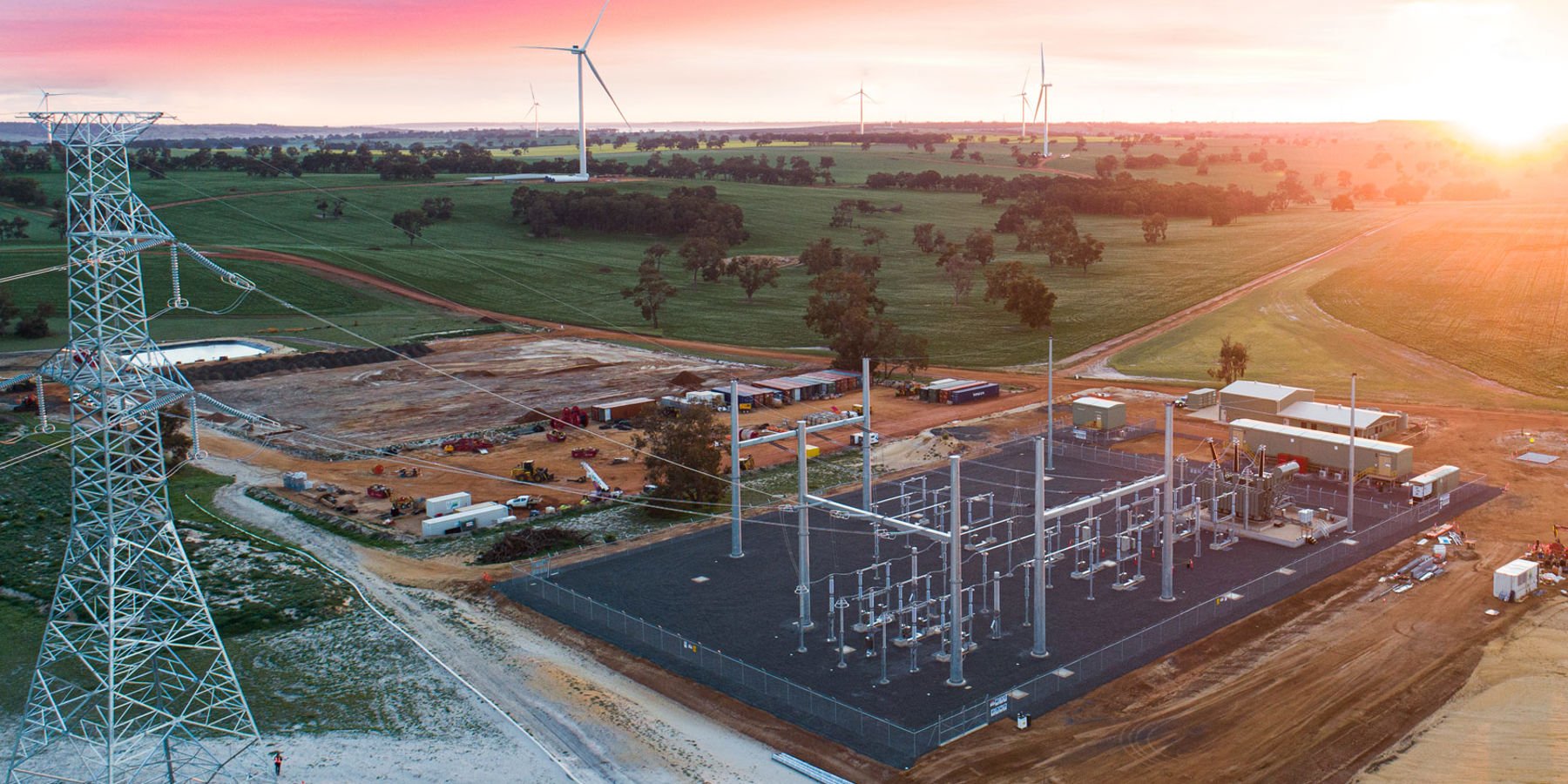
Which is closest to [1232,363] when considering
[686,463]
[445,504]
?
[686,463]

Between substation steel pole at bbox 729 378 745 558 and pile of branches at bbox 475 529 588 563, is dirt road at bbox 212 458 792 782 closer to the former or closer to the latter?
pile of branches at bbox 475 529 588 563

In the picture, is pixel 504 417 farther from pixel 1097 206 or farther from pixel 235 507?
pixel 1097 206

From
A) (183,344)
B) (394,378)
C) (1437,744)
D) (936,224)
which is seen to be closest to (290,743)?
(1437,744)

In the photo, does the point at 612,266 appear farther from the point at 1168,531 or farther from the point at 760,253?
the point at 1168,531

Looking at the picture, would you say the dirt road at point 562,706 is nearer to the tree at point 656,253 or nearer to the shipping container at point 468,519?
the shipping container at point 468,519

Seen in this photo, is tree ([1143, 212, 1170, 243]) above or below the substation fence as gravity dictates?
above

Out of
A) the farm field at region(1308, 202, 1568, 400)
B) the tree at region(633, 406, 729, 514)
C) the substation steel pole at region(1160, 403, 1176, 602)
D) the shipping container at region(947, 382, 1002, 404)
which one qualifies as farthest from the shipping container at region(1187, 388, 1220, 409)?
the tree at region(633, 406, 729, 514)

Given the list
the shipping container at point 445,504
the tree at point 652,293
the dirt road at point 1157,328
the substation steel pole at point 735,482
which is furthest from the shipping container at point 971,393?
the tree at point 652,293
